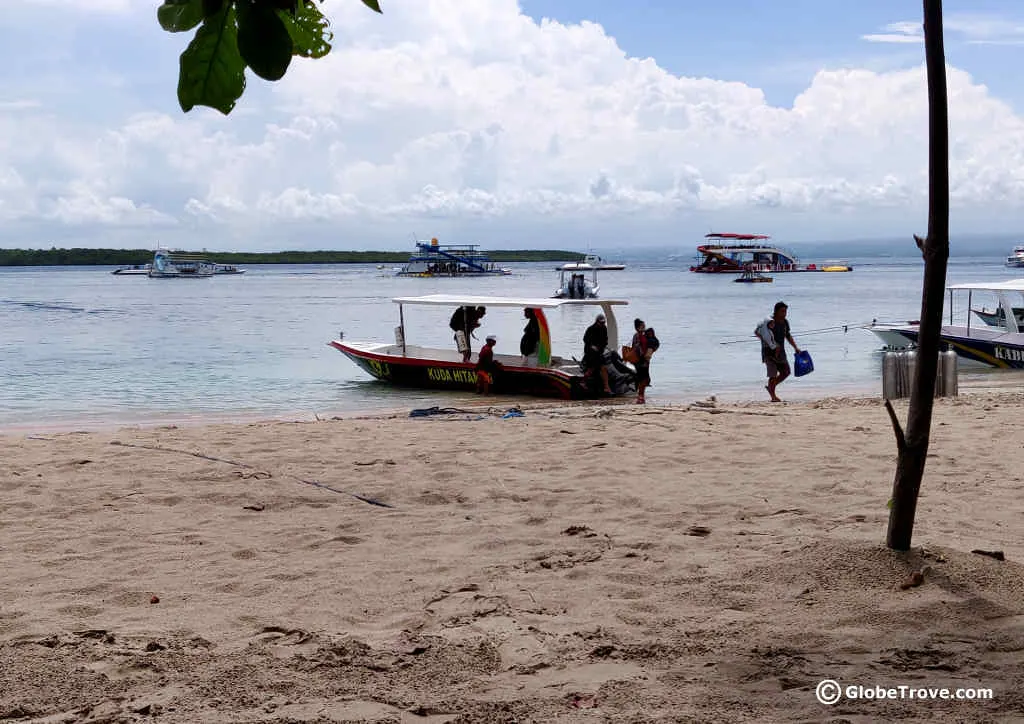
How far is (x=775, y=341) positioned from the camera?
15414mm

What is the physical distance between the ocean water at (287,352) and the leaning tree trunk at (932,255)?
13.4m

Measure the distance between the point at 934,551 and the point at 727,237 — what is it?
106125 mm

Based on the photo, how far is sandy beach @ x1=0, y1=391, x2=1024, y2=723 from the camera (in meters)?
3.31

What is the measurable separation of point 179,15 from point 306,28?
19 centimetres

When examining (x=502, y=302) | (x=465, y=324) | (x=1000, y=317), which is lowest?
(x=1000, y=317)

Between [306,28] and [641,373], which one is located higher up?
[306,28]

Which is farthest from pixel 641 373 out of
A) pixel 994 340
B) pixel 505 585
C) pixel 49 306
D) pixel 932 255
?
pixel 49 306

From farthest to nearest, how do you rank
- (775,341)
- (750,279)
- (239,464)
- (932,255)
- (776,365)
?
1. (750,279)
2. (776,365)
3. (775,341)
4. (239,464)
5. (932,255)

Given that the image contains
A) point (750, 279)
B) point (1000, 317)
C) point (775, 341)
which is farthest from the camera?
point (750, 279)

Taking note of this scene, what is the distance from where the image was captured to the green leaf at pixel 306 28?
1.60m

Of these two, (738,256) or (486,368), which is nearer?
(486,368)

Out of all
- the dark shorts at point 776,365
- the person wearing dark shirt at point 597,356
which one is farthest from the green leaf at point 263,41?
the person wearing dark shirt at point 597,356

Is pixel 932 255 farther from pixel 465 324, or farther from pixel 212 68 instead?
pixel 465 324

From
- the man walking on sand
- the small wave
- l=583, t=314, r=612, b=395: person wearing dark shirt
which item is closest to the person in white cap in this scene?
l=583, t=314, r=612, b=395: person wearing dark shirt
